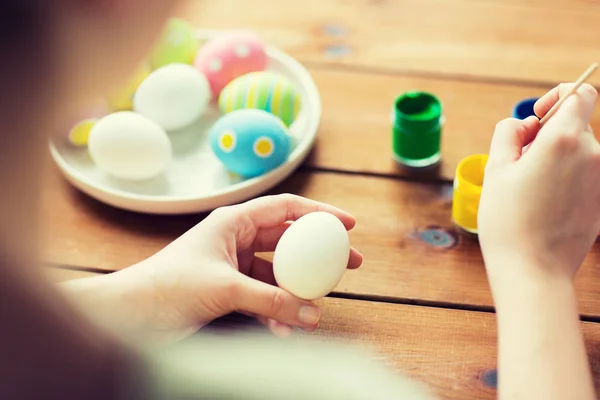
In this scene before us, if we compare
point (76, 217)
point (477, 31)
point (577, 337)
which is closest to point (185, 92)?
point (76, 217)

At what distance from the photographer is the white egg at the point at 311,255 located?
0.85 metres

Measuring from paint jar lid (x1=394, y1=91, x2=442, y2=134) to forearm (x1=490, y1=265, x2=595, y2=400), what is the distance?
0.38m

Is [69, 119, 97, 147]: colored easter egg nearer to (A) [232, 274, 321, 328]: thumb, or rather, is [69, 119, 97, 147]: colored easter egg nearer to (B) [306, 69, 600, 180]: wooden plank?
(B) [306, 69, 600, 180]: wooden plank

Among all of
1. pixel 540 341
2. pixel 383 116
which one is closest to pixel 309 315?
pixel 540 341

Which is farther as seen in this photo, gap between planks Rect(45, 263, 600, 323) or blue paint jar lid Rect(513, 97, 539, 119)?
blue paint jar lid Rect(513, 97, 539, 119)

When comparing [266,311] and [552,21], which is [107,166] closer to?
[266,311]

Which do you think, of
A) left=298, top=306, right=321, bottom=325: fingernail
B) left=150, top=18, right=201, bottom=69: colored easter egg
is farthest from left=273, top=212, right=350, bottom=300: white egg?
left=150, top=18, right=201, bottom=69: colored easter egg

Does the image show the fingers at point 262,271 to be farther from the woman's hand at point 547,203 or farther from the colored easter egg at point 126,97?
the colored easter egg at point 126,97

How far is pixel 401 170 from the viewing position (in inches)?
45.4

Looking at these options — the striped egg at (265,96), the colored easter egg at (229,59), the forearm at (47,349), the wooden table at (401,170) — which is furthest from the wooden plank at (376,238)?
the forearm at (47,349)

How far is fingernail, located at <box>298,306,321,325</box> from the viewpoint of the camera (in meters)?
0.87

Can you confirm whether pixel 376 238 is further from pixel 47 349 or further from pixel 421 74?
pixel 47 349

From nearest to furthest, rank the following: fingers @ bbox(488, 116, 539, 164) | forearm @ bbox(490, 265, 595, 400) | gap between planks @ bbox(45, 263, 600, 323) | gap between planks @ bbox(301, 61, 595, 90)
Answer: forearm @ bbox(490, 265, 595, 400) < fingers @ bbox(488, 116, 539, 164) < gap between planks @ bbox(45, 263, 600, 323) < gap between planks @ bbox(301, 61, 595, 90)

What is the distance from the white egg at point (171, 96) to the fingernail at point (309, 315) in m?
0.44
